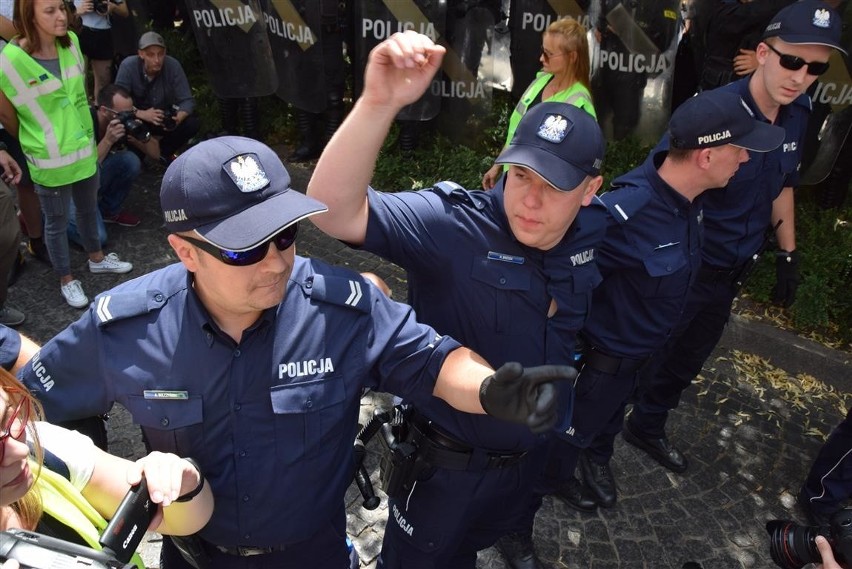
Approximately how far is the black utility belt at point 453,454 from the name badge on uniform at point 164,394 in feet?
3.26

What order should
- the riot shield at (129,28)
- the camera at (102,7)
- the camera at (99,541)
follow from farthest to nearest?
the riot shield at (129,28) → the camera at (102,7) → the camera at (99,541)

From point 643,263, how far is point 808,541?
4.01ft

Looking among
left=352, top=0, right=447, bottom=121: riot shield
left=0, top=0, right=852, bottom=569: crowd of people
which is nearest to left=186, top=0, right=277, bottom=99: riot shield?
left=352, top=0, right=447, bottom=121: riot shield

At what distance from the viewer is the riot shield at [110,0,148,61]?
315 inches

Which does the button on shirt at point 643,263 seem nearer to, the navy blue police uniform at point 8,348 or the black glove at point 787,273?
the black glove at point 787,273

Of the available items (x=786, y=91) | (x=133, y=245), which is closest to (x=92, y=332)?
(x=786, y=91)

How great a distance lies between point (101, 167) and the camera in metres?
6.00

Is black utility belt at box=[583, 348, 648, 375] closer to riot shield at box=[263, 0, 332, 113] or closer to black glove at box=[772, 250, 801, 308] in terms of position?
black glove at box=[772, 250, 801, 308]

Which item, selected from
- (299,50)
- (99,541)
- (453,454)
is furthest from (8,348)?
(299,50)

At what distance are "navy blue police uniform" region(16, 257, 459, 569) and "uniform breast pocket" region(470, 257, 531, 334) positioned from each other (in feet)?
1.21

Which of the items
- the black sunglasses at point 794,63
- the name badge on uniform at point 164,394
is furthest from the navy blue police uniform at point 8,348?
the black sunglasses at point 794,63

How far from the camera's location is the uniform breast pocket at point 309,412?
2.01 metres

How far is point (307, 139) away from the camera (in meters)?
7.64

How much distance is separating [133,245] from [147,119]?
1272 mm
